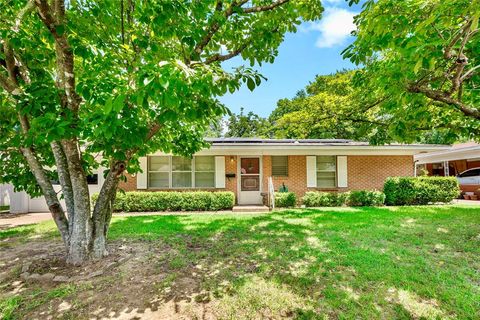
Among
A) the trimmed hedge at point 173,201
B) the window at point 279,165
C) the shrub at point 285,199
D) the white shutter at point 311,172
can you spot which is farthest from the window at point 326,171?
the trimmed hedge at point 173,201

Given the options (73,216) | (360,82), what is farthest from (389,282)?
(73,216)

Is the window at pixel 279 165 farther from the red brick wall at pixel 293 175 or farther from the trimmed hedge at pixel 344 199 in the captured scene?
the trimmed hedge at pixel 344 199

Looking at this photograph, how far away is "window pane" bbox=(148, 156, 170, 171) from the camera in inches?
463

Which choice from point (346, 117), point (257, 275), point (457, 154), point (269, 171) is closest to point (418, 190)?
point (346, 117)

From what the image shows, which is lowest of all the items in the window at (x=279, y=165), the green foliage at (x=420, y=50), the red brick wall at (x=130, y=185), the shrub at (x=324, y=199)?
the shrub at (x=324, y=199)

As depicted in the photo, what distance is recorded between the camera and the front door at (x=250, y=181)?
38.8ft

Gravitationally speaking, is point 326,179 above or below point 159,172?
below

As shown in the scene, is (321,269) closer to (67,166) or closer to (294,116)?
(67,166)

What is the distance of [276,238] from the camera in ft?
19.3

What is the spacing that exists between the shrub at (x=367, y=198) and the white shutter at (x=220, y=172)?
582cm

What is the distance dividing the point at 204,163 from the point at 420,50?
397 inches

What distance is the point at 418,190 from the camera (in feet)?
35.3

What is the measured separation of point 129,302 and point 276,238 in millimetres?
3535

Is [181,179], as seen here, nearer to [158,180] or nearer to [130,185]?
[158,180]
